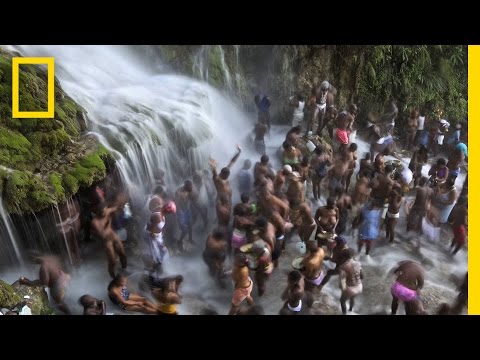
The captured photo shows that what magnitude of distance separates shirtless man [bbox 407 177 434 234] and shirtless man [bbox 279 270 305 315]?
126cm

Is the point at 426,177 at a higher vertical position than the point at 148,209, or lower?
higher

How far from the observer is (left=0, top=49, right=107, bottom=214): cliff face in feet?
14.2

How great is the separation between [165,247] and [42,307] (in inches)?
50.3

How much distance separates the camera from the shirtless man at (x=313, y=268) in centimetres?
455

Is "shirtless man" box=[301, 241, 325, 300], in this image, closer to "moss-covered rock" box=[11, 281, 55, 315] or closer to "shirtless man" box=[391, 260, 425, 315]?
"shirtless man" box=[391, 260, 425, 315]

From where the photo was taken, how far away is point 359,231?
4.73m

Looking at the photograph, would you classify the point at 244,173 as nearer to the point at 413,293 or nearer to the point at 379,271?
the point at 379,271

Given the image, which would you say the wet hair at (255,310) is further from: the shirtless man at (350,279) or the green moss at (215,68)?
the green moss at (215,68)

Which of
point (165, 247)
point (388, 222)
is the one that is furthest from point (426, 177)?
Answer: point (165, 247)

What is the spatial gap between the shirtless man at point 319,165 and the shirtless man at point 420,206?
94cm

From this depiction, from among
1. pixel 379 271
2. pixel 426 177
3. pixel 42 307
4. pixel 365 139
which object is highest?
pixel 365 139

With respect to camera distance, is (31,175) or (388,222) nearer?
(31,175)

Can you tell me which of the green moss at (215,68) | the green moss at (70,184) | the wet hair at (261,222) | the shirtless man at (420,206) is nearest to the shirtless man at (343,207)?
the shirtless man at (420,206)

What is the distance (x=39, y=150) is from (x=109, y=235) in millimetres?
1029
